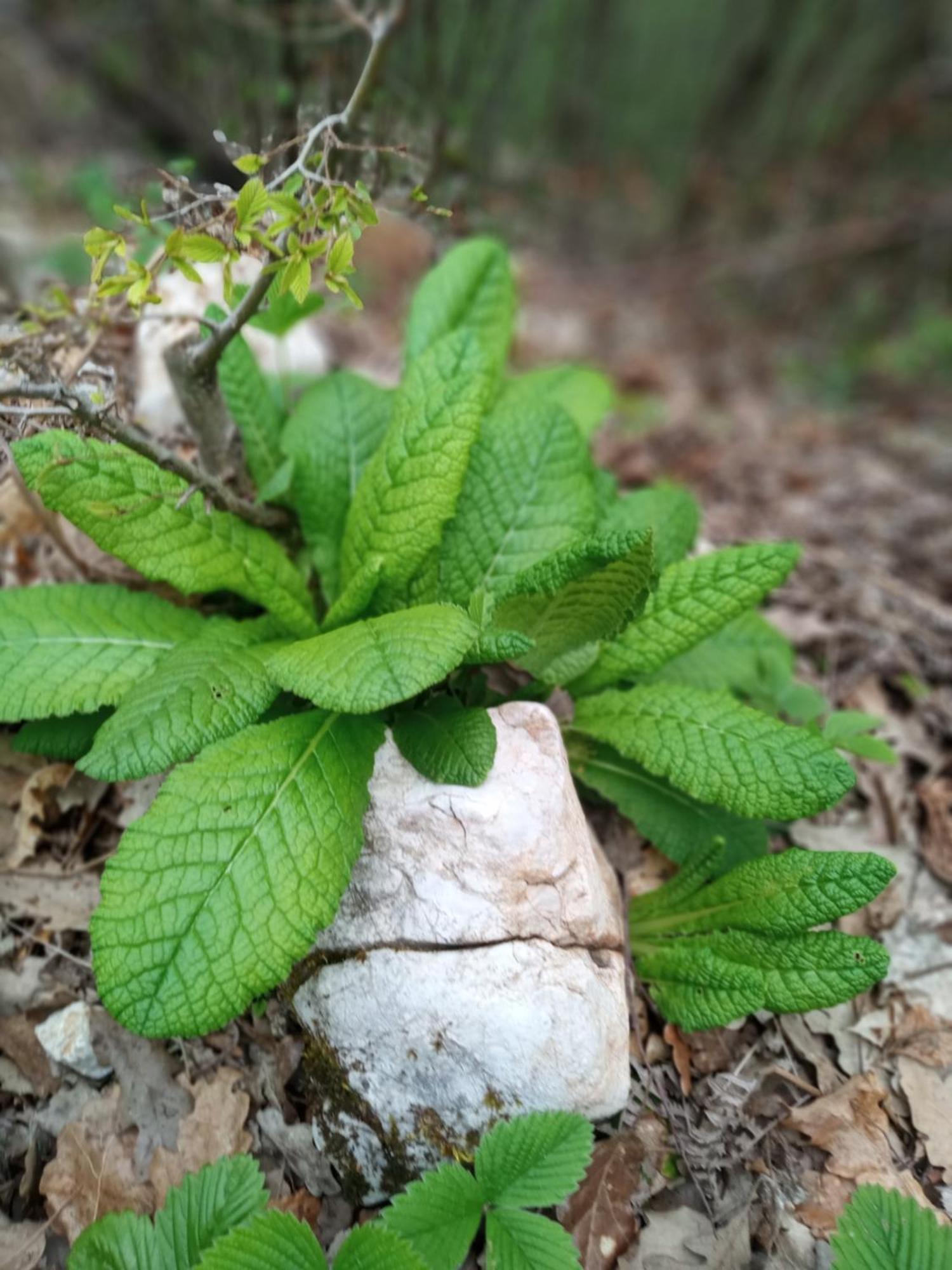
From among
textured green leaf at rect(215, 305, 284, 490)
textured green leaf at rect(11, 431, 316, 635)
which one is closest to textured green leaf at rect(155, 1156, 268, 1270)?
textured green leaf at rect(11, 431, 316, 635)

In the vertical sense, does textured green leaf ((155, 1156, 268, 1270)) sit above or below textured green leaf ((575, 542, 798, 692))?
below

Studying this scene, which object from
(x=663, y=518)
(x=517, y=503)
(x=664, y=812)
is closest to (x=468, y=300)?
(x=517, y=503)

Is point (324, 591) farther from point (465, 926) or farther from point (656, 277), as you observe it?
point (656, 277)

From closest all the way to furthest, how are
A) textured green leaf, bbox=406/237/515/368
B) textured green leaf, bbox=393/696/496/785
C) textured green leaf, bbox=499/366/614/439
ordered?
textured green leaf, bbox=393/696/496/785
textured green leaf, bbox=406/237/515/368
textured green leaf, bbox=499/366/614/439

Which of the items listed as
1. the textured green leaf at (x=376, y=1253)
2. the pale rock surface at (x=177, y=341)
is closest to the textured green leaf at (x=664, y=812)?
the textured green leaf at (x=376, y=1253)

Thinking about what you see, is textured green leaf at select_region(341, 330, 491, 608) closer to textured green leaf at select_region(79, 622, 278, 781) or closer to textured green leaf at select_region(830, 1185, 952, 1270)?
textured green leaf at select_region(79, 622, 278, 781)

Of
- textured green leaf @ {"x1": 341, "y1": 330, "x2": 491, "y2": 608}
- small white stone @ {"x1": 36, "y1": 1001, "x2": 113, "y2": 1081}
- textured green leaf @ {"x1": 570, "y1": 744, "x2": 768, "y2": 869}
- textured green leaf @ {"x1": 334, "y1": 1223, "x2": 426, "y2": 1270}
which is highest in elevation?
textured green leaf @ {"x1": 341, "y1": 330, "x2": 491, "y2": 608}

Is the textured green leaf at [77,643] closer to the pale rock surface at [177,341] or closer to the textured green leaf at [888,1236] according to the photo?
the pale rock surface at [177,341]
